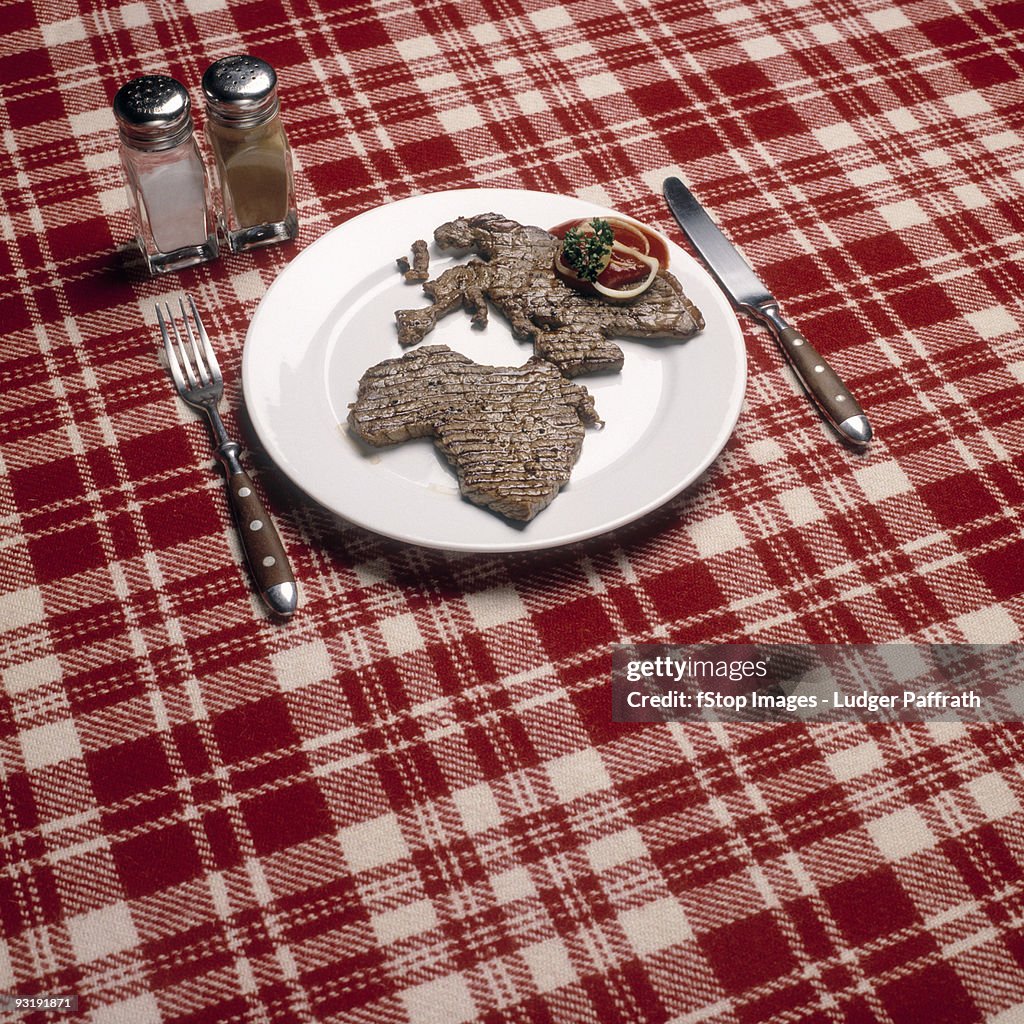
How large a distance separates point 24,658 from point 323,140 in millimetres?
1255

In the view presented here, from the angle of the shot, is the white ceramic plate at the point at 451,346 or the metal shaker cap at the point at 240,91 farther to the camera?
the metal shaker cap at the point at 240,91

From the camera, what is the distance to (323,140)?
2150 mm

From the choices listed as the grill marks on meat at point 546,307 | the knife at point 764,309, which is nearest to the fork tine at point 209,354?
the grill marks on meat at point 546,307

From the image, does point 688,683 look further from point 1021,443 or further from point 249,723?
point 1021,443

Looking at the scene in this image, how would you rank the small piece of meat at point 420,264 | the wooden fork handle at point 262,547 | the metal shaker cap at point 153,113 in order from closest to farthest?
the wooden fork handle at point 262,547 < the metal shaker cap at point 153,113 < the small piece of meat at point 420,264

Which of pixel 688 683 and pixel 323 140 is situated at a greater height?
pixel 323 140

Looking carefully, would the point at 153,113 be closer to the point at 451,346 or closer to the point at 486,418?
the point at 451,346

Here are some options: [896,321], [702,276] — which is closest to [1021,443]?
[896,321]

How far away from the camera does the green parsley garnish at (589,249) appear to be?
171 cm

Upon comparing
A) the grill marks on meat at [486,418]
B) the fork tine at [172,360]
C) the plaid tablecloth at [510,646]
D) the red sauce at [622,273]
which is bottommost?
the plaid tablecloth at [510,646]

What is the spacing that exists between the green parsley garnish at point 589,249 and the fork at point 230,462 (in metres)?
0.64

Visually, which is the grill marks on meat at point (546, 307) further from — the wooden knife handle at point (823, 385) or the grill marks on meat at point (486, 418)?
the wooden knife handle at point (823, 385)

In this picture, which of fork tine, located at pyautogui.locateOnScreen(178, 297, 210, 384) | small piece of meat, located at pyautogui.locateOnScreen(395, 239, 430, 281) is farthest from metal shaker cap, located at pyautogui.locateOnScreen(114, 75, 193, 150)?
small piece of meat, located at pyautogui.locateOnScreen(395, 239, 430, 281)

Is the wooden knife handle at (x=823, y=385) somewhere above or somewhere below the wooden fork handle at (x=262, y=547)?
below
